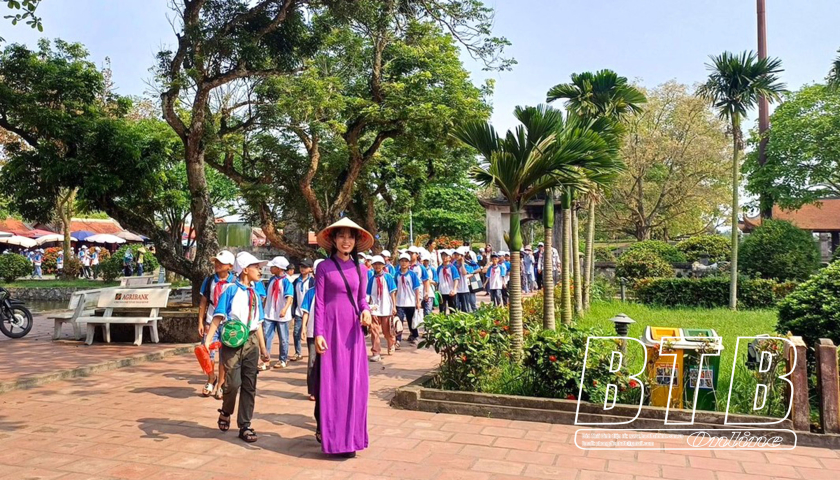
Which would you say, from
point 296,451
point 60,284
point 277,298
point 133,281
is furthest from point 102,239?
point 296,451

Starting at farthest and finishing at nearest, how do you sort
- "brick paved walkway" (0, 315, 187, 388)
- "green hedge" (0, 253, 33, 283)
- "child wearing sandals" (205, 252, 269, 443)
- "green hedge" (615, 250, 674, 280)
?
"green hedge" (0, 253, 33, 283)
"green hedge" (615, 250, 674, 280)
"brick paved walkway" (0, 315, 187, 388)
"child wearing sandals" (205, 252, 269, 443)

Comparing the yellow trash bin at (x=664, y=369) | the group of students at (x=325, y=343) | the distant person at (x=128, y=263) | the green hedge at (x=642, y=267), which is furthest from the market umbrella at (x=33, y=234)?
the yellow trash bin at (x=664, y=369)

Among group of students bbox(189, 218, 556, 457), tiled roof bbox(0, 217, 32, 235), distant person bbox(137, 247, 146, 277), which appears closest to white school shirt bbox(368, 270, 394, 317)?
group of students bbox(189, 218, 556, 457)

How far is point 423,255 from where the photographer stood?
40.0ft

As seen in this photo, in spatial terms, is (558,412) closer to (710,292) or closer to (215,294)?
(215,294)

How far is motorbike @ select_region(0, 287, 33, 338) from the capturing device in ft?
38.4

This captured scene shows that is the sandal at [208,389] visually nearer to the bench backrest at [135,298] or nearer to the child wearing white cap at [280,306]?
the child wearing white cap at [280,306]

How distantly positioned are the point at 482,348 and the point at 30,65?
1048cm

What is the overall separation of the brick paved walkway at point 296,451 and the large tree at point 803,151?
2054 cm

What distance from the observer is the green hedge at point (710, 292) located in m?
15.0

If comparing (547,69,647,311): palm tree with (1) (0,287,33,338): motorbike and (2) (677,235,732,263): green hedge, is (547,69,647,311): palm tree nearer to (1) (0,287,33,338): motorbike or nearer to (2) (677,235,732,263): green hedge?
(1) (0,287,33,338): motorbike

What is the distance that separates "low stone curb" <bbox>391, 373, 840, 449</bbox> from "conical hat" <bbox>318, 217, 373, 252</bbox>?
6.07ft

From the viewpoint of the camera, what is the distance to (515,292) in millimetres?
6988

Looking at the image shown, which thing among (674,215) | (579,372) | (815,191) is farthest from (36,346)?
(674,215)
